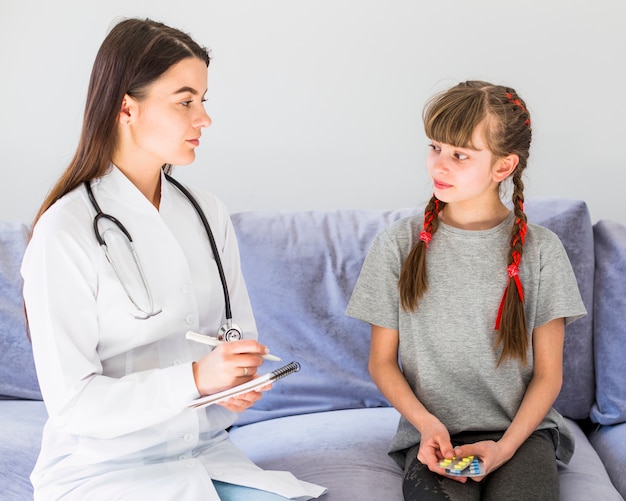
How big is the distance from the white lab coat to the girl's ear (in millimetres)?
625

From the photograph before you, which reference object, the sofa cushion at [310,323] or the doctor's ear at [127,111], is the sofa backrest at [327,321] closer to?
the sofa cushion at [310,323]

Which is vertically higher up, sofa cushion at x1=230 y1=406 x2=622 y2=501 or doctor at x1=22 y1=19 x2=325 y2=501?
doctor at x1=22 y1=19 x2=325 y2=501

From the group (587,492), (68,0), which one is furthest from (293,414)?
(68,0)

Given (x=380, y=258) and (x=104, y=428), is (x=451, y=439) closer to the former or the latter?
(x=380, y=258)

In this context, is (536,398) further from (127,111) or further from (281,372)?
(127,111)

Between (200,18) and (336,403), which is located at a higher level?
(200,18)

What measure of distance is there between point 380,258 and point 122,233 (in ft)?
1.89

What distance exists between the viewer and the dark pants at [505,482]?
5.05 feet

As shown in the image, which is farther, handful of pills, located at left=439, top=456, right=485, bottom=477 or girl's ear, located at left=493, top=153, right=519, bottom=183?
girl's ear, located at left=493, top=153, right=519, bottom=183

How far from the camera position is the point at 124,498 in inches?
54.5

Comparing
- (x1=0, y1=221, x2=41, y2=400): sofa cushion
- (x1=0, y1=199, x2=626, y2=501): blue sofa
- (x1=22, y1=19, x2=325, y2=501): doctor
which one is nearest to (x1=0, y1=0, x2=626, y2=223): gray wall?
(x1=0, y1=199, x2=626, y2=501): blue sofa

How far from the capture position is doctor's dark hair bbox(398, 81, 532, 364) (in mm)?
1701

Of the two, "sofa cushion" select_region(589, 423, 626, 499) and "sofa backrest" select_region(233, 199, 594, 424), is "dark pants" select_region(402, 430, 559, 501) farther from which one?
"sofa backrest" select_region(233, 199, 594, 424)

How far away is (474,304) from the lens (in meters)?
1.74
